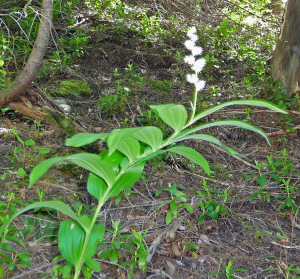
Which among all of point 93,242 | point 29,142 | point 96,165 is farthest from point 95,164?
point 29,142

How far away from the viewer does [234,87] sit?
12.7ft

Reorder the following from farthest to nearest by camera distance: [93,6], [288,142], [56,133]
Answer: [93,6], [288,142], [56,133]

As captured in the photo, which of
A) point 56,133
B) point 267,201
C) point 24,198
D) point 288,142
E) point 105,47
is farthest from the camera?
point 105,47

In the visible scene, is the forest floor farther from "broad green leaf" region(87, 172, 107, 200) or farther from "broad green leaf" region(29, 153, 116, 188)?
"broad green leaf" region(29, 153, 116, 188)

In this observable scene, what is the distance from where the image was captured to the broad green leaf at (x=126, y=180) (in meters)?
1.42

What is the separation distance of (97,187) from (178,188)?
103 centimetres

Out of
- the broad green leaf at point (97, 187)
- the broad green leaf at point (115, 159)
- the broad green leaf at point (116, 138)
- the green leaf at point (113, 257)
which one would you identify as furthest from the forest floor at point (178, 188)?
the broad green leaf at point (116, 138)

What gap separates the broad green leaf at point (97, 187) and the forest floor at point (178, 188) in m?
0.42

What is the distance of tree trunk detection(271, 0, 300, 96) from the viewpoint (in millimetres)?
3527

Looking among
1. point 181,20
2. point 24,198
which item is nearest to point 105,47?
point 181,20

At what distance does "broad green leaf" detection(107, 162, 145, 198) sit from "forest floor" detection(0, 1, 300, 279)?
1.54 ft

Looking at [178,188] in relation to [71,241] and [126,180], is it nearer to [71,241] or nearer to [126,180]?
[126,180]

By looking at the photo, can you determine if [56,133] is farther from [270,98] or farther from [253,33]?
[253,33]

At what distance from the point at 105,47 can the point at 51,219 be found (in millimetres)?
3016
